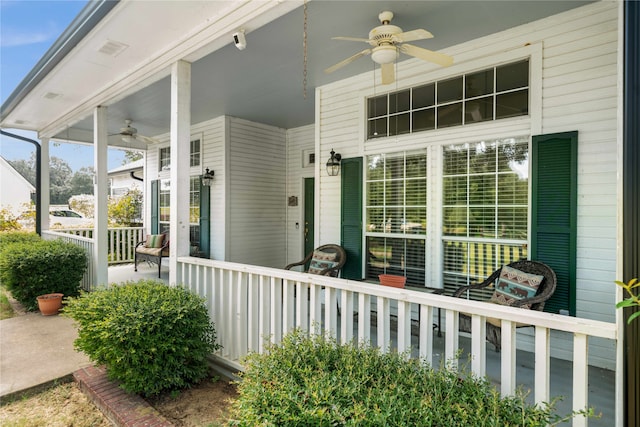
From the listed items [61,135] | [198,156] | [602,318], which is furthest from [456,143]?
[61,135]

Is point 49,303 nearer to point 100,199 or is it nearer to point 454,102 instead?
point 100,199

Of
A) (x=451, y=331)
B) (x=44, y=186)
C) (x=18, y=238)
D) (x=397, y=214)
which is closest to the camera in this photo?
(x=451, y=331)

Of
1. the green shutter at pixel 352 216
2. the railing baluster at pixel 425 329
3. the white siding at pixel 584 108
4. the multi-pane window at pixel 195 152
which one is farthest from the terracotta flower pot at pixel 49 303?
the white siding at pixel 584 108

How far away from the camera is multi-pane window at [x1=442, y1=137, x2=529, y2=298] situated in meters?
3.49

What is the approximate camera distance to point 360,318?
7.04 ft

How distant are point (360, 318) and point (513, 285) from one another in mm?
1964

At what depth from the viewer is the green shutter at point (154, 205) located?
854 cm

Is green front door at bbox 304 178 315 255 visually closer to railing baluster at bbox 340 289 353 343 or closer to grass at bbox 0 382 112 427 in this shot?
grass at bbox 0 382 112 427

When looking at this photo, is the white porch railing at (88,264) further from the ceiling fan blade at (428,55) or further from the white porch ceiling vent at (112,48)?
the ceiling fan blade at (428,55)

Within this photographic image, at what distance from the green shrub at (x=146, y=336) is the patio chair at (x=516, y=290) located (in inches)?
93.0

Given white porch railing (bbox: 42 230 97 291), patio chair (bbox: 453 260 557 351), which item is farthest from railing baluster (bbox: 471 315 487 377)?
white porch railing (bbox: 42 230 97 291)

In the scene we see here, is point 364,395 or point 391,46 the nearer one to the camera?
point 364,395

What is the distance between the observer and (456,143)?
3.89 m

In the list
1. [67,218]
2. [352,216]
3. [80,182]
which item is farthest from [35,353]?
[80,182]
